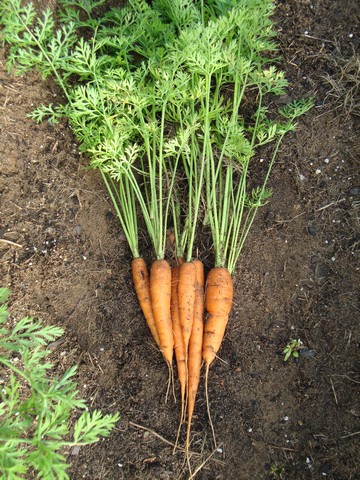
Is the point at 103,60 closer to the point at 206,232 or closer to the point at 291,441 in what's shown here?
the point at 206,232

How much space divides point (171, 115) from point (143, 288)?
82cm

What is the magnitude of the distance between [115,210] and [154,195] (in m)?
0.29

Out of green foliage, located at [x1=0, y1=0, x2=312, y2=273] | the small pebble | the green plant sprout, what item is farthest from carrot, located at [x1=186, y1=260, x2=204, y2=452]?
the small pebble

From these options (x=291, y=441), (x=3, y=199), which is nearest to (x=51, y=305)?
(x=3, y=199)

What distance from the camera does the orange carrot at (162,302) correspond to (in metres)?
2.24

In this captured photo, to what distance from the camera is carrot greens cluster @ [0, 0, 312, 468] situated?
81.4 inches

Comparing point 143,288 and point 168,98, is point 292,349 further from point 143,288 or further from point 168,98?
point 168,98

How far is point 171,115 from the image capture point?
7.34 feet

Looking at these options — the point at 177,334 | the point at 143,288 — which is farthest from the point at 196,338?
the point at 143,288

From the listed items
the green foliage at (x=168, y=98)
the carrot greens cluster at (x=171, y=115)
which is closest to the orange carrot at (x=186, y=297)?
the carrot greens cluster at (x=171, y=115)

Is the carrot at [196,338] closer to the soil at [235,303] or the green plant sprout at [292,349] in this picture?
the soil at [235,303]

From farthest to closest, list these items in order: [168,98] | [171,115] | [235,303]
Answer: [235,303] → [171,115] → [168,98]

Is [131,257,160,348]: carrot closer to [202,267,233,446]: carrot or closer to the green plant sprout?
[202,267,233,446]: carrot

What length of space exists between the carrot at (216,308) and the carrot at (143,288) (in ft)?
0.81
